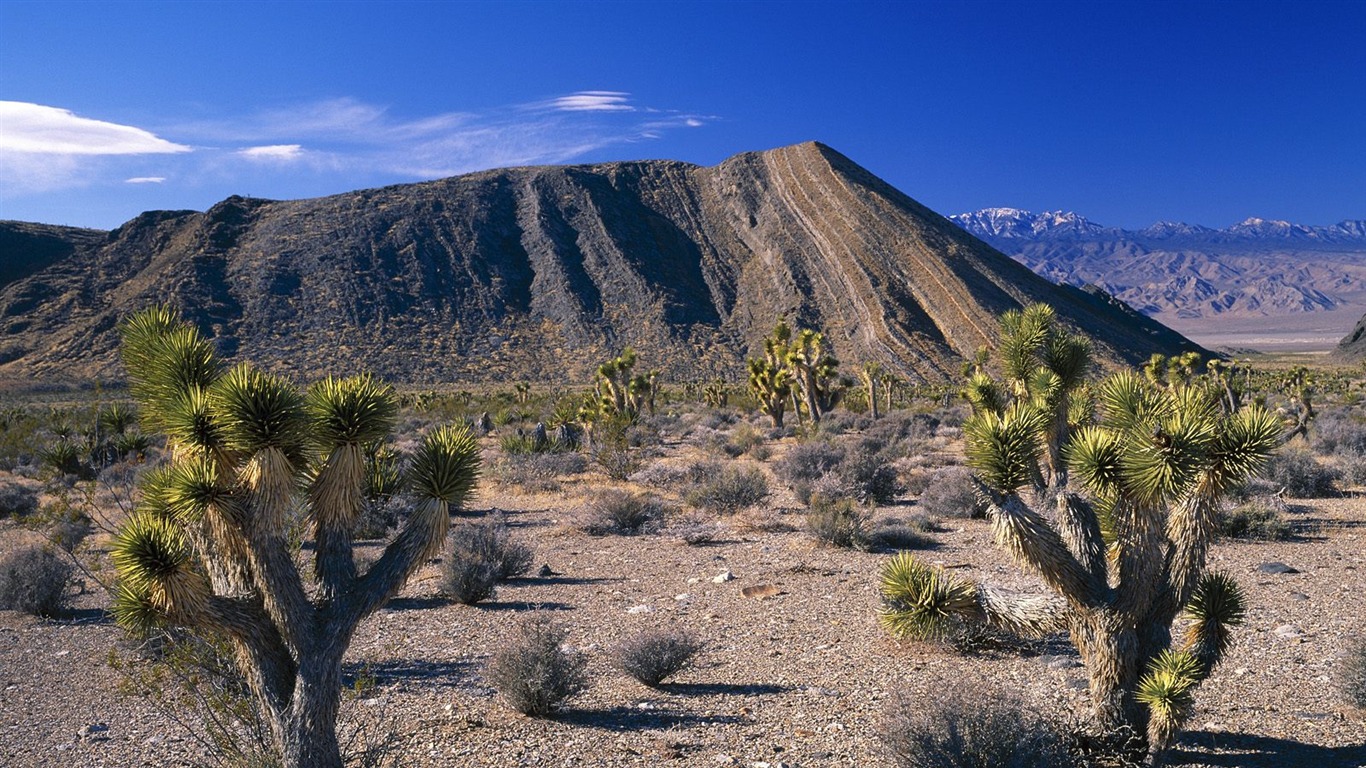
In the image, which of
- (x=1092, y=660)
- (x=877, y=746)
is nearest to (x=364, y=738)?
(x=877, y=746)

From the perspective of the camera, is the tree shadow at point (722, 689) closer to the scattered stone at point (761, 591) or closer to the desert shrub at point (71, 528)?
the scattered stone at point (761, 591)

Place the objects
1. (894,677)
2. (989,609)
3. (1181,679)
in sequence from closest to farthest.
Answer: (1181,679) < (989,609) < (894,677)

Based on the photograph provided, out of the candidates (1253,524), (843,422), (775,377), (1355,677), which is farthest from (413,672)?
(843,422)

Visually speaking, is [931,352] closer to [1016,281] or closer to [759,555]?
[1016,281]

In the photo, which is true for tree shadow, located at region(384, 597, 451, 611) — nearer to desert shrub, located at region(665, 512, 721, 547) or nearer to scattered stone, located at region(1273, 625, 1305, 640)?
desert shrub, located at region(665, 512, 721, 547)

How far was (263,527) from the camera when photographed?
481 cm

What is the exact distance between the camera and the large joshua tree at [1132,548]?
16.3 feet

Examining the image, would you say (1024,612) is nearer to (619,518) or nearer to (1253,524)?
(1253,524)

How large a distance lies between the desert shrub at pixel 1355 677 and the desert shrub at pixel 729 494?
992 centimetres

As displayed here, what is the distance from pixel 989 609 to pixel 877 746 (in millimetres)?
1312

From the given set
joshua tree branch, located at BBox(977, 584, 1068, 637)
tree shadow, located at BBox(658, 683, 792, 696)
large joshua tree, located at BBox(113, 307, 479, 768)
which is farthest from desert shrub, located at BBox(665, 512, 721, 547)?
large joshua tree, located at BBox(113, 307, 479, 768)

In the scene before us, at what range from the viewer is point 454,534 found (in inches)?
457

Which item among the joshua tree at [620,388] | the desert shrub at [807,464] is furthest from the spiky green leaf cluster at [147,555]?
the joshua tree at [620,388]

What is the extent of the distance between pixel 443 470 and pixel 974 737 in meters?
3.66
